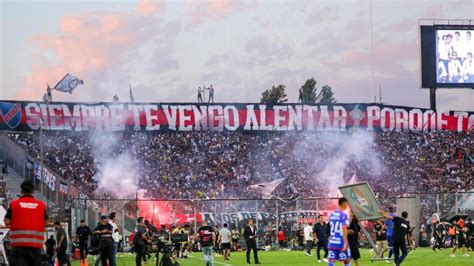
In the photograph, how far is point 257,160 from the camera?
214ft

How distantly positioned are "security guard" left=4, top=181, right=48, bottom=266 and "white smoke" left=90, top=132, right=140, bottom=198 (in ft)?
145

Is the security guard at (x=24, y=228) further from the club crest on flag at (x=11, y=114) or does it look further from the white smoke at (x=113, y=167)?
the club crest on flag at (x=11, y=114)

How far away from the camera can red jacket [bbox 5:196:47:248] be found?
1513cm

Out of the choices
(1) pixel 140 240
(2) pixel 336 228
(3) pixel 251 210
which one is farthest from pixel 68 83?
(2) pixel 336 228

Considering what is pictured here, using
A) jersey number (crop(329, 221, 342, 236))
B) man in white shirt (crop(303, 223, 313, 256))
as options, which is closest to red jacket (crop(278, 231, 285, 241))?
man in white shirt (crop(303, 223, 313, 256))

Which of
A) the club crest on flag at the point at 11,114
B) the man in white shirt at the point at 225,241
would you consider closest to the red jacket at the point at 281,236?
the man in white shirt at the point at 225,241

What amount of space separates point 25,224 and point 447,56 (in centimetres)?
5290

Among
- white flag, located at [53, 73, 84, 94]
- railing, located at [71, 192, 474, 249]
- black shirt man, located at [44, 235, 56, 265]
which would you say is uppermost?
white flag, located at [53, 73, 84, 94]

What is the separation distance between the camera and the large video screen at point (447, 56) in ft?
209

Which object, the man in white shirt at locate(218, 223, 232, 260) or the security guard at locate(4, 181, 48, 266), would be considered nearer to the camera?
the security guard at locate(4, 181, 48, 266)

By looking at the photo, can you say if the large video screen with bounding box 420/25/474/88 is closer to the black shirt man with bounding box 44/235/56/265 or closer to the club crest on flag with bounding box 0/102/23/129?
the club crest on flag with bounding box 0/102/23/129

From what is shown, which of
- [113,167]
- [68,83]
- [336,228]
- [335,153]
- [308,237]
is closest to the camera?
[336,228]

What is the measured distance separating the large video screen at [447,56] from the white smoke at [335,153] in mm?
6880

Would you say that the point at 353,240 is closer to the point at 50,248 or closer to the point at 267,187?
the point at 50,248
